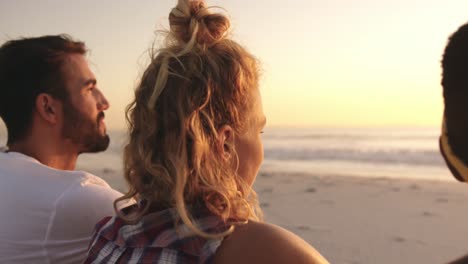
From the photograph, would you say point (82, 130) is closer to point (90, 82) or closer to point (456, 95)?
point (90, 82)

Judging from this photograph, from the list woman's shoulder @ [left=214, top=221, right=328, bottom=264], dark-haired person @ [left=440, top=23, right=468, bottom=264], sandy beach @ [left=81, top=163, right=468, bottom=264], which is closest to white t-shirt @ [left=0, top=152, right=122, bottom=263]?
woman's shoulder @ [left=214, top=221, right=328, bottom=264]

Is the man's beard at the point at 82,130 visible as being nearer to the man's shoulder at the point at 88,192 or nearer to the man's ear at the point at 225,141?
the man's shoulder at the point at 88,192

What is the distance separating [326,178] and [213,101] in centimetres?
1020

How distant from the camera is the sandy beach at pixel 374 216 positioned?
17.6 ft

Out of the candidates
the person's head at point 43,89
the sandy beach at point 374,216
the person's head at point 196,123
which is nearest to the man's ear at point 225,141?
the person's head at point 196,123

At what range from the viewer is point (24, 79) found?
8.79 feet

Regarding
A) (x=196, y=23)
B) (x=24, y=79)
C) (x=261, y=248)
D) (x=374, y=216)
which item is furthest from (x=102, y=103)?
(x=374, y=216)

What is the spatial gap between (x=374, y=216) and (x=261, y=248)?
5836 mm

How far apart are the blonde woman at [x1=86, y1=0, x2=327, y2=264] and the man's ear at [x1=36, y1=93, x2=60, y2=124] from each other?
1077 mm

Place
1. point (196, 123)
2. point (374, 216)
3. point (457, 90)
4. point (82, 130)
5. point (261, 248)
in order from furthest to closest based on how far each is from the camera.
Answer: point (374, 216) → point (82, 130) → point (196, 123) → point (261, 248) → point (457, 90)

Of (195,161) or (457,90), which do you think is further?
(195,161)

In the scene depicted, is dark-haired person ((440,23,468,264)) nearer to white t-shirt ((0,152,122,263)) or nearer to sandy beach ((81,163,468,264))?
white t-shirt ((0,152,122,263))

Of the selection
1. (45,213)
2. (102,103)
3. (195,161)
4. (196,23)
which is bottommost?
(45,213)

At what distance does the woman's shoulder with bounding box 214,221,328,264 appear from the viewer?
1452mm
